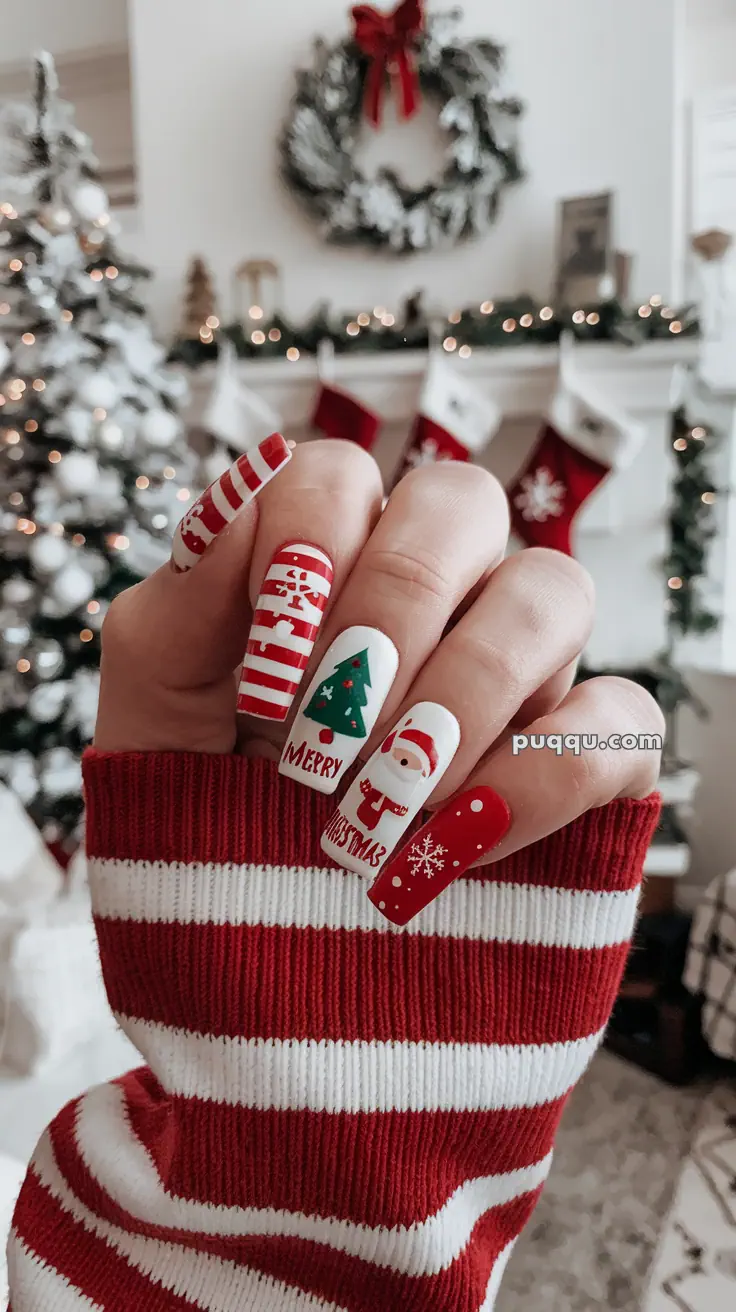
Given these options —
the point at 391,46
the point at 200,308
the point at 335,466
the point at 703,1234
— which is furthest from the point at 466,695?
the point at 391,46

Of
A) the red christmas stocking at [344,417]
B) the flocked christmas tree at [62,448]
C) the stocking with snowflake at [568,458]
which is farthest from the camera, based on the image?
the red christmas stocking at [344,417]

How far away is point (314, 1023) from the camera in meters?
0.42

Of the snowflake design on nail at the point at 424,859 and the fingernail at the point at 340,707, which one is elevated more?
the fingernail at the point at 340,707

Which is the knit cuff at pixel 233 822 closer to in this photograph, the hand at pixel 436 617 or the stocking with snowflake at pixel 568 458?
the hand at pixel 436 617

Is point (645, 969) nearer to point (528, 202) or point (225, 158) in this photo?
point (528, 202)

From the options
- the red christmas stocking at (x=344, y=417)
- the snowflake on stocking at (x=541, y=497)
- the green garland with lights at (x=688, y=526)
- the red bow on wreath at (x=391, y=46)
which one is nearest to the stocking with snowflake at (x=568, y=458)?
the snowflake on stocking at (x=541, y=497)

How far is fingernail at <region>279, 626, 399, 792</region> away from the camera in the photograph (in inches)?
13.9

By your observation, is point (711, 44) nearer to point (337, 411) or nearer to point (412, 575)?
point (337, 411)

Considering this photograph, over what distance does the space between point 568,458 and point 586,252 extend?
1.59 ft

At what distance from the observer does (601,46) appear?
1857mm

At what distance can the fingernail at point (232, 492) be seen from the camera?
36cm

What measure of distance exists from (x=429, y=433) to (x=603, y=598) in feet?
1.99

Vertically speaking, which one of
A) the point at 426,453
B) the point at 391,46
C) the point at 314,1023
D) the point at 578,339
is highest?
the point at 391,46

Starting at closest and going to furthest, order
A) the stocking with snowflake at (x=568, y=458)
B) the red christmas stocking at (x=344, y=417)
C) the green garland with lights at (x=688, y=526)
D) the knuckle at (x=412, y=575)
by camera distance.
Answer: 1. the knuckle at (x=412, y=575)
2. the stocking with snowflake at (x=568, y=458)
3. the red christmas stocking at (x=344, y=417)
4. the green garland with lights at (x=688, y=526)
